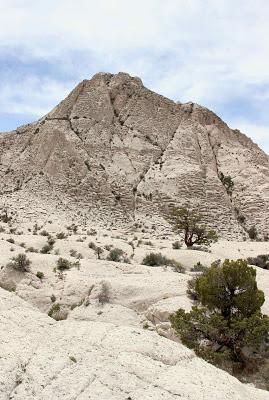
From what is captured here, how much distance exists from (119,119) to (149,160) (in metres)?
7.16

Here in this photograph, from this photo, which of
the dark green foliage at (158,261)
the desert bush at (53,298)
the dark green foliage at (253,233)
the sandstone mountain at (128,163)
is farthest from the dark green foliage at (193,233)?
the desert bush at (53,298)

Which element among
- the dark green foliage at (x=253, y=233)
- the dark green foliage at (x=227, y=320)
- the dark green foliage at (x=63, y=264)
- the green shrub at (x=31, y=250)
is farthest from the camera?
the dark green foliage at (x=253, y=233)

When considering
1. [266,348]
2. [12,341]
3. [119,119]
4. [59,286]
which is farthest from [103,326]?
[119,119]

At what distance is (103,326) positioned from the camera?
11.0 metres

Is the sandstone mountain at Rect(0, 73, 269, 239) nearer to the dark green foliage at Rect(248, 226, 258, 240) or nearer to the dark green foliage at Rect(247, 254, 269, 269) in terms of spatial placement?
the dark green foliage at Rect(248, 226, 258, 240)

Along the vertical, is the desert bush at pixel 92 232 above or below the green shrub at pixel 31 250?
above

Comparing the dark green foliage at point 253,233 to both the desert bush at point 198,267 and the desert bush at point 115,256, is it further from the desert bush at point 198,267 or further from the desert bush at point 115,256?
the desert bush at point 115,256

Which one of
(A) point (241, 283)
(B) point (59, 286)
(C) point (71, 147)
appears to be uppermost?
(C) point (71, 147)

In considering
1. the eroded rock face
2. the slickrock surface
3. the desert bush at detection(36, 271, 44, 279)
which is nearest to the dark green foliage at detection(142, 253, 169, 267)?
the desert bush at detection(36, 271, 44, 279)

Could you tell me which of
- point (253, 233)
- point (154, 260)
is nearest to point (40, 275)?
point (154, 260)

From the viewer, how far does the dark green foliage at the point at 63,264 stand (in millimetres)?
24878

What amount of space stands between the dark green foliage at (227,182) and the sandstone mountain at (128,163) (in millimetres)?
429

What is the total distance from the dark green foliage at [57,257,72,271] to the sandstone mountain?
62.2 ft

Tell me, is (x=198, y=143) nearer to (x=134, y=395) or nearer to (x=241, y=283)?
(x=241, y=283)
